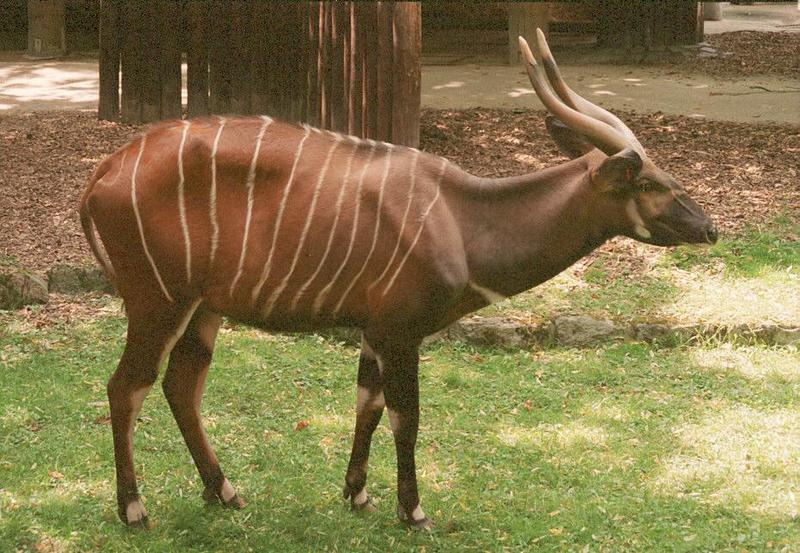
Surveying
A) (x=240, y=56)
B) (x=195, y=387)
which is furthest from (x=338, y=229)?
(x=240, y=56)

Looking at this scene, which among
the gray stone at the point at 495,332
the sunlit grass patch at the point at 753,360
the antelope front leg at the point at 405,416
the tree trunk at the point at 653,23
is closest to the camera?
the antelope front leg at the point at 405,416

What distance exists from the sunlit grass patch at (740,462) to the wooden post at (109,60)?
19.5 feet

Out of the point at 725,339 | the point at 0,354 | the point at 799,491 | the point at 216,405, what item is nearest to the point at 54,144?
the point at 0,354

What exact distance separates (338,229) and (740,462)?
201cm

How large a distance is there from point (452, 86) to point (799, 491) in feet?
25.4

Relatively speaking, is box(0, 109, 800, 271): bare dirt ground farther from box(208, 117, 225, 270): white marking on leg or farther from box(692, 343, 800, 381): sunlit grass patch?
box(208, 117, 225, 270): white marking on leg

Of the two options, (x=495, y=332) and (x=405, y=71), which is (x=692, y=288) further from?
(x=405, y=71)

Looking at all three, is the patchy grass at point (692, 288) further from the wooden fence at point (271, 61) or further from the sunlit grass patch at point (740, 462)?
the wooden fence at point (271, 61)

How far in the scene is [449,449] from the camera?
5.16 m

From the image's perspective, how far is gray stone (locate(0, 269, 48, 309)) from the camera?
6.58 meters

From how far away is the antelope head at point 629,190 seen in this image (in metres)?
4.19

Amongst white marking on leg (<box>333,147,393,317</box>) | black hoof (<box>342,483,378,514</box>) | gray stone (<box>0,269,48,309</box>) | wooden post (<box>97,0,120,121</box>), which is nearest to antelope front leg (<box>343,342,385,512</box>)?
black hoof (<box>342,483,378,514</box>)

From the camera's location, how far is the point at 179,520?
4441 millimetres

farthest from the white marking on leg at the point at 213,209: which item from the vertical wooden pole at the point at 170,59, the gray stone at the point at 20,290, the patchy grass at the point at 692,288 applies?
the vertical wooden pole at the point at 170,59
